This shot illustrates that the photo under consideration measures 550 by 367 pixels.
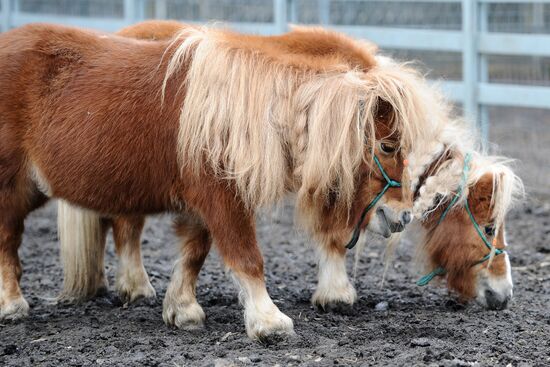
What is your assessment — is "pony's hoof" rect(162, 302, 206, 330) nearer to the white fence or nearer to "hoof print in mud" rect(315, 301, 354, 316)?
"hoof print in mud" rect(315, 301, 354, 316)

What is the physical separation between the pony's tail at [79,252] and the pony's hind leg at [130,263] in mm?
123

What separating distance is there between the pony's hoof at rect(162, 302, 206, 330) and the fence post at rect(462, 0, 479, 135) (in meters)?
4.30

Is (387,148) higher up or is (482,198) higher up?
(387,148)

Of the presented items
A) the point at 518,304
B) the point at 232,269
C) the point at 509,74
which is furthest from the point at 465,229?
the point at 509,74

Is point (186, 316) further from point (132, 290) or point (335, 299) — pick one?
point (335, 299)

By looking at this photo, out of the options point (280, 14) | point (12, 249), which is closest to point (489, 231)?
point (12, 249)

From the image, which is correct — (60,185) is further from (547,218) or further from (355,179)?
(547,218)

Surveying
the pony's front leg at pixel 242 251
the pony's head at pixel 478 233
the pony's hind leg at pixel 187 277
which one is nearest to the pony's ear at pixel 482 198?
the pony's head at pixel 478 233

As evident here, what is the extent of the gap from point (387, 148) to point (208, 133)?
818 mm

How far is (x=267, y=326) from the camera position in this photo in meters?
4.21

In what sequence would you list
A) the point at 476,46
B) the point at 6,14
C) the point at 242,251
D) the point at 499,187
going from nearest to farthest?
the point at 242,251, the point at 499,187, the point at 476,46, the point at 6,14

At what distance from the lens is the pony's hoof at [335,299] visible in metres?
5.02

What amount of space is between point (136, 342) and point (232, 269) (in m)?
0.58

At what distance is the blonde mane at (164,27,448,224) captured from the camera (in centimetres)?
411
